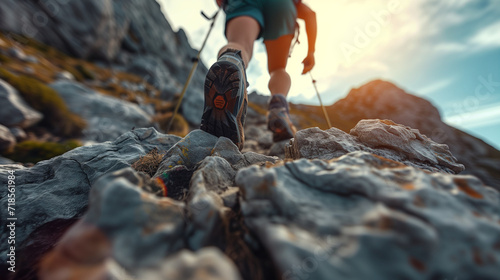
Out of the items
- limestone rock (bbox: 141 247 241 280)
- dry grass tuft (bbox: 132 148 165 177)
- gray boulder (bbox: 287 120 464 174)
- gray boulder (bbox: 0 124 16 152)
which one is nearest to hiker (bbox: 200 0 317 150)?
dry grass tuft (bbox: 132 148 165 177)

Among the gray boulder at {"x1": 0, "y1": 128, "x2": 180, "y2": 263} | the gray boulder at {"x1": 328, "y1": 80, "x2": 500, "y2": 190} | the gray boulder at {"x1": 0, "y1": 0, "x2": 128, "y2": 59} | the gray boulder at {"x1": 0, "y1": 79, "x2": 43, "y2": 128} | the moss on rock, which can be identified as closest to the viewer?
the gray boulder at {"x1": 0, "y1": 128, "x2": 180, "y2": 263}

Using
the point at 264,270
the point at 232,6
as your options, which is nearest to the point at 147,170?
the point at 264,270

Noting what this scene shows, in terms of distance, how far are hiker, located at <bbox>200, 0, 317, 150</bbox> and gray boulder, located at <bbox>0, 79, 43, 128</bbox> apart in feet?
40.4

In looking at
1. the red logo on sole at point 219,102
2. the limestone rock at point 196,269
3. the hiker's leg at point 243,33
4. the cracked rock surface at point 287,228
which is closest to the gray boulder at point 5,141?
the cracked rock surface at point 287,228

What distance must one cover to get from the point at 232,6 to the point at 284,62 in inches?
77.6

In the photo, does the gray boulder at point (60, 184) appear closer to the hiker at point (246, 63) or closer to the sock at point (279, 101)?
the hiker at point (246, 63)

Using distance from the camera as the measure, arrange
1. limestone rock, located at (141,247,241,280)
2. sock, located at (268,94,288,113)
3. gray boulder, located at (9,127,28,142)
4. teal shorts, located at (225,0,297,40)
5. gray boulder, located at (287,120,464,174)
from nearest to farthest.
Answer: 1. limestone rock, located at (141,247,241,280)
2. gray boulder, located at (287,120,464,174)
3. teal shorts, located at (225,0,297,40)
4. sock, located at (268,94,288,113)
5. gray boulder, located at (9,127,28,142)

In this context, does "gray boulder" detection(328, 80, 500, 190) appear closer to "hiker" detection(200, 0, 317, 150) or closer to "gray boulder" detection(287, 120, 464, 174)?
"hiker" detection(200, 0, 317, 150)

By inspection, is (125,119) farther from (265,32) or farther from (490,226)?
(490,226)

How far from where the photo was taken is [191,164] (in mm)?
3023

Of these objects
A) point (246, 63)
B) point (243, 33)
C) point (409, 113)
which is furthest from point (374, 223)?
point (409, 113)

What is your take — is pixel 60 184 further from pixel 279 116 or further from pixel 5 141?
pixel 5 141

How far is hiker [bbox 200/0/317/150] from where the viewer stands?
3.44m

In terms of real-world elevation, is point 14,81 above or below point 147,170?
above
